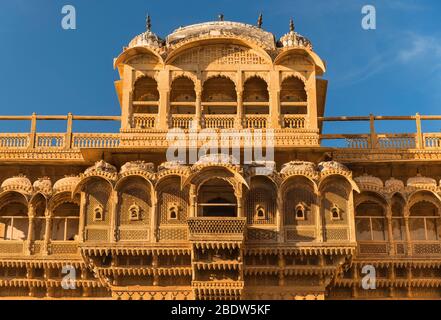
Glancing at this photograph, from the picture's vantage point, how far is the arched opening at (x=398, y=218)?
79.6 ft

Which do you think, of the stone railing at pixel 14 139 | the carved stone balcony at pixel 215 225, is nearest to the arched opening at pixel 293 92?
the carved stone balcony at pixel 215 225

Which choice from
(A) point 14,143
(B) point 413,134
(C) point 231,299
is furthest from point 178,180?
(B) point 413,134

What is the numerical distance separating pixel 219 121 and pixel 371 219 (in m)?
5.08

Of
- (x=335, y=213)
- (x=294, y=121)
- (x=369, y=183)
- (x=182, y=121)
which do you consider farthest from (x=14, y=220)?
(x=369, y=183)

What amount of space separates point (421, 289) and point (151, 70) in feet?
32.4

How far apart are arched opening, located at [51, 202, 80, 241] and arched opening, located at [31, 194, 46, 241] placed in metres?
0.33

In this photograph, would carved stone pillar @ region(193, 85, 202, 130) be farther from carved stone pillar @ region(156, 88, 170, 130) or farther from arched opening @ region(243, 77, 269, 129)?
arched opening @ region(243, 77, 269, 129)

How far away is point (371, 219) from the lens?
2444 cm

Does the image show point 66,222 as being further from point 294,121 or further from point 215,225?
point 294,121

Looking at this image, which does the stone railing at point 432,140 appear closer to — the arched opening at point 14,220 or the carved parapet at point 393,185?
the carved parapet at point 393,185

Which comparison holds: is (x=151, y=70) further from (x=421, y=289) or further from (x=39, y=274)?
(x=421, y=289)

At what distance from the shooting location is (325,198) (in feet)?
76.6
